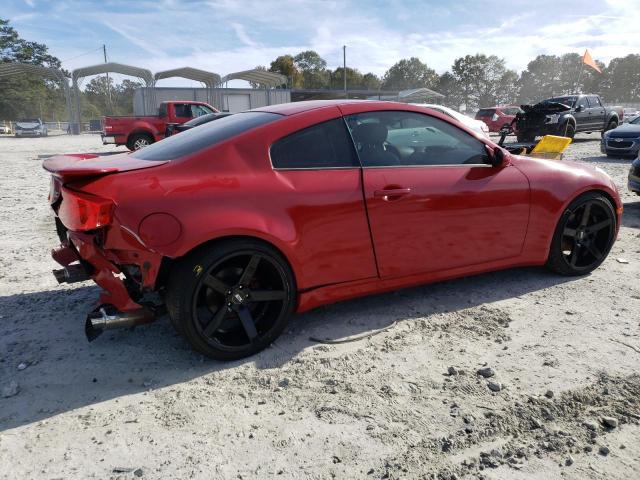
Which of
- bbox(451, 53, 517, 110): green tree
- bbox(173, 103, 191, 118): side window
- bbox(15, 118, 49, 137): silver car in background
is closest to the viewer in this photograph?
bbox(173, 103, 191, 118): side window

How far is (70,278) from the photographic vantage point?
9.89ft

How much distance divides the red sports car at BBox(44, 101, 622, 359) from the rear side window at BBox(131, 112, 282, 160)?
2cm

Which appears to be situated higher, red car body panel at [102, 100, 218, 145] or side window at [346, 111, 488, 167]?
red car body panel at [102, 100, 218, 145]

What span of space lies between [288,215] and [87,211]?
1.08m

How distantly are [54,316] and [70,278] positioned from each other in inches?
24.3

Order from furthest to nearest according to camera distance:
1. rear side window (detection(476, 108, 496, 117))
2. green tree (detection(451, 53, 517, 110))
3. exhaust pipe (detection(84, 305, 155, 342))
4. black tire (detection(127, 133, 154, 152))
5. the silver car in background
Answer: green tree (detection(451, 53, 517, 110))
the silver car in background
rear side window (detection(476, 108, 496, 117))
black tire (detection(127, 133, 154, 152))
exhaust pipe (detection(84, 305, 155, 342))

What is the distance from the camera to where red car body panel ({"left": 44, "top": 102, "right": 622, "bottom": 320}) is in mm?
2541

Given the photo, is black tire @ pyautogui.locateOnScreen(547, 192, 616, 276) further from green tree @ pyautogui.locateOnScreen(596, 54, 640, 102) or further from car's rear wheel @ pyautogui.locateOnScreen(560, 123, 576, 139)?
green tree @ pyautogui.locateOnScreen(596, 54, 640, 102)

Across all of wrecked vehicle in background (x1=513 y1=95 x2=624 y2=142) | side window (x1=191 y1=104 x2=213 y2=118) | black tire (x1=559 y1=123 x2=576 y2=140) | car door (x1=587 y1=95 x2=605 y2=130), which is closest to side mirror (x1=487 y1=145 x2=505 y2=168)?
wrecked vehicle in background (x1=513 y1=95 x2=624 y2=142)

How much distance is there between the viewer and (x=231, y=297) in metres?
2.77

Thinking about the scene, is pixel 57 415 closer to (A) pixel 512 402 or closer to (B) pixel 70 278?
(B) pixel 70 278

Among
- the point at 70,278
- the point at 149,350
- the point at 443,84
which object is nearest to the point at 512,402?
the point at 149,350

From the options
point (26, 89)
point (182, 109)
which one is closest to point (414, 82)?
point (26, 89)

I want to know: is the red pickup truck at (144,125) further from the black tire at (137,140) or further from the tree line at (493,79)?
the tree line at (493,79)
